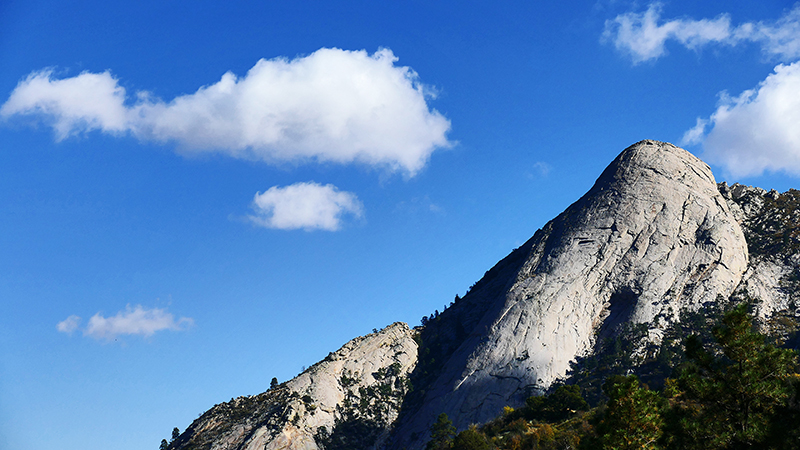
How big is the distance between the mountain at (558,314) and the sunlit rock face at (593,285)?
248 mm

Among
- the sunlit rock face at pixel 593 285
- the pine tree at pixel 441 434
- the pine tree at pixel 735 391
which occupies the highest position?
the sunlit rock face at pixel 593 285

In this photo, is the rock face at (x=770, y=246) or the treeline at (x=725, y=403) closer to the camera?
the treeline at (x=725, y=403)

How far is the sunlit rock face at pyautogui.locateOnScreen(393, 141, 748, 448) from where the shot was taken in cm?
11056

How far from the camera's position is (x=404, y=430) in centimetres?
11425

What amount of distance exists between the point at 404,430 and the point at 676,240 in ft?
203

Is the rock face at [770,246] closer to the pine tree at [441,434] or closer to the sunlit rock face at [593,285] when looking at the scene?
the sunlit rock face at [593,285]

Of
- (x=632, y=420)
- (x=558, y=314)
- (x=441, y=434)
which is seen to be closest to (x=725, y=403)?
(x=632, y=420)

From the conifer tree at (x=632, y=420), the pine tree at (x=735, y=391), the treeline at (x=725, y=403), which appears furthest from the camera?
the conifer tree at (x=632, y=420)

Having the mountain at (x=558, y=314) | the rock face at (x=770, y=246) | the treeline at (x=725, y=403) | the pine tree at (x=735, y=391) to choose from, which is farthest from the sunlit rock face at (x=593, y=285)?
the pine tree at (x=735, y=391)

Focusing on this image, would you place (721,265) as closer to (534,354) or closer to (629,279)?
(629,279)

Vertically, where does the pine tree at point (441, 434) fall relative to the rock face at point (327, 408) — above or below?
below

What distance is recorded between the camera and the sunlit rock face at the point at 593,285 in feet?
363

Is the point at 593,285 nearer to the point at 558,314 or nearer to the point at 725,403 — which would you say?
the point at 558,314

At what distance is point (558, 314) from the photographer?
385 feet
